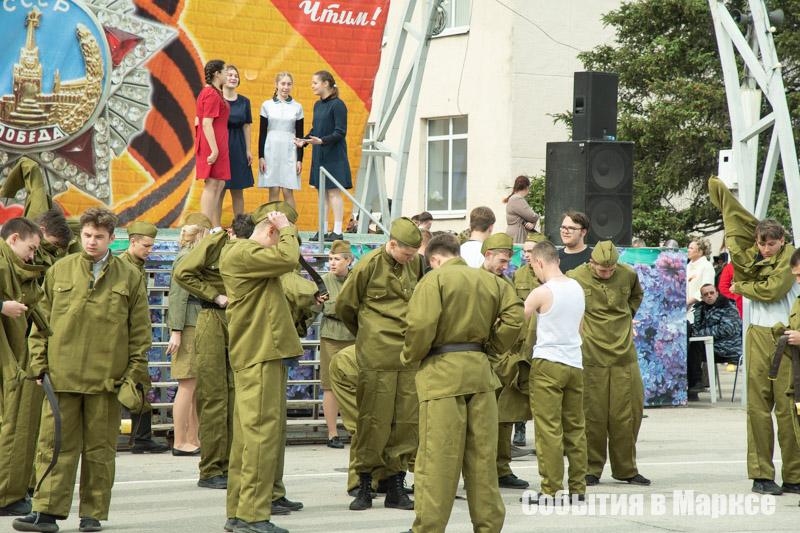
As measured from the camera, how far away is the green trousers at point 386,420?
964 centimetres

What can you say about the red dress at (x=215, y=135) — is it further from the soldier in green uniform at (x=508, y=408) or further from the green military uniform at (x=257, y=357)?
the green military uniform at (x=257, y=357)

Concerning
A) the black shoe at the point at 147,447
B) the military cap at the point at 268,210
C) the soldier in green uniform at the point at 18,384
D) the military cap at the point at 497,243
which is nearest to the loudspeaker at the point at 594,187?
the military cap at the point at 497,243

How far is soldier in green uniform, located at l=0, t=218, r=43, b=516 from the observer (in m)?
8.73

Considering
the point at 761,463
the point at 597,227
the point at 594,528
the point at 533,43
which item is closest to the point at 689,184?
the point at 533,43

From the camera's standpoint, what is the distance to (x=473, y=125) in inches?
1262

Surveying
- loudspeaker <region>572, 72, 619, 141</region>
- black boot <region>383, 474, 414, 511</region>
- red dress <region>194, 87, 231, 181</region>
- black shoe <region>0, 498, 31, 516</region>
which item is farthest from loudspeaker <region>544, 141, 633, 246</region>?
black shoe <region>0, 498, 31, 516</region>

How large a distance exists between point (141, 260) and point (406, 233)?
11.0 ft

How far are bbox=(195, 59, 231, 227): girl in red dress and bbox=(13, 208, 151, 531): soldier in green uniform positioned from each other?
6236 mm

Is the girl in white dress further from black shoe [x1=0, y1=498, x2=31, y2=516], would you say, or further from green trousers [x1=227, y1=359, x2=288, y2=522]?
green trousers [x1=227, y1=359, x2=288, y2=522]

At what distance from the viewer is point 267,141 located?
53.7 feet

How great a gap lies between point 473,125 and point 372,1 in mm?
13121

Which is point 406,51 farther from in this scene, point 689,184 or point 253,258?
point 253,258

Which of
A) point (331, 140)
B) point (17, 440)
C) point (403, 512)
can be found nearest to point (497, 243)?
point (403, 512)

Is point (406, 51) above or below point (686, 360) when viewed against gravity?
above
